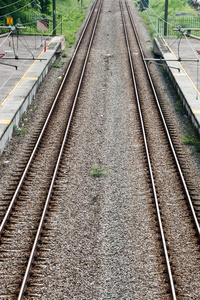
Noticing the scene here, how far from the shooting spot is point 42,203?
1105cm

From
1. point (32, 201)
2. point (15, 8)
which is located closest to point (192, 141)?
point (32, 201)

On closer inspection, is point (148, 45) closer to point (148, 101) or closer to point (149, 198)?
point (148, 101)

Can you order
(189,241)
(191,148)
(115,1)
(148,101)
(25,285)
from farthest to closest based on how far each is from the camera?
(115,1) → (148,101) → (191,148) → (189,241) → (25,285)

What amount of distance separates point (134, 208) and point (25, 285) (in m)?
3.96

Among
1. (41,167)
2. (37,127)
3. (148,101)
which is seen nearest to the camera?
(41,167)

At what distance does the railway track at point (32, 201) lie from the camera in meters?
8.57

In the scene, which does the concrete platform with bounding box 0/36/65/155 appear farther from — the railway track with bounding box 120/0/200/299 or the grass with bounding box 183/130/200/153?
the grass with bounding box 183/130/200/153

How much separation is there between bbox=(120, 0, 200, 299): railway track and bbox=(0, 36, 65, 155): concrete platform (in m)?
5.17

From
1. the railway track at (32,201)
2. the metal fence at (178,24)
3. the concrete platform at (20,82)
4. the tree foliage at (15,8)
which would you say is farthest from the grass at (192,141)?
the metal fence at (178,24)

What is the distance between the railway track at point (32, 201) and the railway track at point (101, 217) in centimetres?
3

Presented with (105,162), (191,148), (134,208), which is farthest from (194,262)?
(191,148)

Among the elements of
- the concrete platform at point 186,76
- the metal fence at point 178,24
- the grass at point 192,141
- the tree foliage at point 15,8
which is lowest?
the grass at point 192,141

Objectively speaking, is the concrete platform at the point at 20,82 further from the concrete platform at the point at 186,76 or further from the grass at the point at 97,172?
the concrete platform at the point at 186,76

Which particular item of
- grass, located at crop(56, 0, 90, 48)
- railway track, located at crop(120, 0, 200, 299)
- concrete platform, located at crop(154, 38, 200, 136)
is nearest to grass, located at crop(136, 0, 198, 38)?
concrete platform, located at crop(154, 38, 200, 136)
